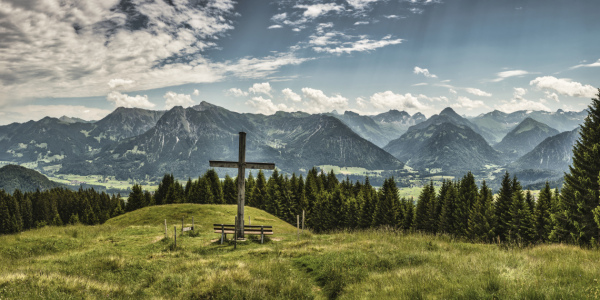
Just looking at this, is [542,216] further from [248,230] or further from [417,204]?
[248,230]

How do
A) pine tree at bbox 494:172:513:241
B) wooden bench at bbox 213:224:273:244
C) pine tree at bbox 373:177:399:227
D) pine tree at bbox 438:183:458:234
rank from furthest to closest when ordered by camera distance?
1. pine tree at bbox 373:177:399:227
2. pine tree at bbox 438:183:458:234
3. pine tree at bbox 494:172:513:241
4. wooden bench at bbox 213:224:273:244

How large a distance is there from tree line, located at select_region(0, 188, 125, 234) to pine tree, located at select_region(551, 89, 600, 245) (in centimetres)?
10902

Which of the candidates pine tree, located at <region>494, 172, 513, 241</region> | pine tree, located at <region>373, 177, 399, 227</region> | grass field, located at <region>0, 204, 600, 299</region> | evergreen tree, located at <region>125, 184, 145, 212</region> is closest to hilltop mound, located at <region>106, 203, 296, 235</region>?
grass field, located at <region>0, 204, 600, 299</region>

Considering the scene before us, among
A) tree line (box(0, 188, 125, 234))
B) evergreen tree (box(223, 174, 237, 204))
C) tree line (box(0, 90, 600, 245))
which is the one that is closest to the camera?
tree line (box(0, 90, 600, 245))

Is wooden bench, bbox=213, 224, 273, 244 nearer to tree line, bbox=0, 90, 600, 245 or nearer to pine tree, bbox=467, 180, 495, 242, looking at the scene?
tree line, bbox=0, 90, 600, 245

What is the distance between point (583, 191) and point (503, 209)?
2568cm

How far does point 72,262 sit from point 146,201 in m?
93.3

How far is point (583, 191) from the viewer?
97.1 feet

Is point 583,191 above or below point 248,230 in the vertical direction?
above

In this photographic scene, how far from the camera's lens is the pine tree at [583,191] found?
28297mm

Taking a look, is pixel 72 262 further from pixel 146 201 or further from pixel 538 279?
pixel 146 201

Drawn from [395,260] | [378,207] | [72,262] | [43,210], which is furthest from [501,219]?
[43,210]

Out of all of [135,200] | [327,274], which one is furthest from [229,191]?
[327,274]

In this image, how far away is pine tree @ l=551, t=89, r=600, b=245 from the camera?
28297 millimetres
